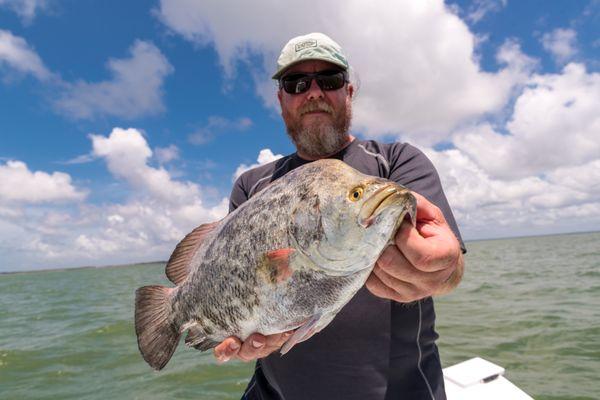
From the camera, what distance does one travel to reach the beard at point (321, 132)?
379cm

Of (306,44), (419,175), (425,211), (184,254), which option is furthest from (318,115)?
(425,211)

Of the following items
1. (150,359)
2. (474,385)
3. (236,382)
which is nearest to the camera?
(150,359)

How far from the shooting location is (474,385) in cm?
544

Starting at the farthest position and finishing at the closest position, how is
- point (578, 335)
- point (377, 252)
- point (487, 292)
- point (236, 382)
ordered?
1. point (487, 292)
2. point (578, 335)
3. point (236, 382)
4. point (377, 252)

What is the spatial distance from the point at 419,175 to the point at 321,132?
1152mm

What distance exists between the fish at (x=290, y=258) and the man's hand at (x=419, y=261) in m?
0.08

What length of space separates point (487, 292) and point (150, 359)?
67.7 ft

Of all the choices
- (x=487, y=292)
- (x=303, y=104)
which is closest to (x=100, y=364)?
(x=303, y=104)

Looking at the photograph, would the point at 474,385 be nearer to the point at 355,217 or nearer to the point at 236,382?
the point at 355,217

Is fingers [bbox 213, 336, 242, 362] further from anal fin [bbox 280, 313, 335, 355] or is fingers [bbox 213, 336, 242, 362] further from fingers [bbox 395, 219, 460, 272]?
fingers [bbox 395, 219, 460, 272]

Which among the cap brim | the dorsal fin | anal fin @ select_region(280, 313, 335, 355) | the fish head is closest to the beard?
the cap brim

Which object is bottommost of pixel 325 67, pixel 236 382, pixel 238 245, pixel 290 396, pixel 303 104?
pixel 236 382

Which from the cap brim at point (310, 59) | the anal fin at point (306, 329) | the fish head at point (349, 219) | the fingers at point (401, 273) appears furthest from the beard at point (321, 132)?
the anal fin at point (306, 329)

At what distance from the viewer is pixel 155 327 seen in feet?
9.61
